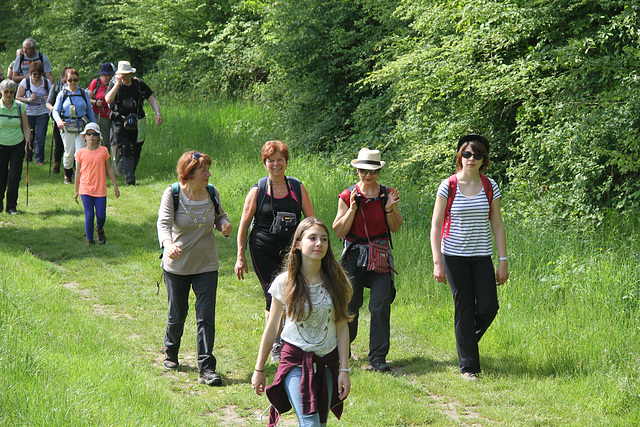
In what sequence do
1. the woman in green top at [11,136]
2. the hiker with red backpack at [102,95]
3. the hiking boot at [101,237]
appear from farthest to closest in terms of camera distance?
1. the hiker with red backpack at [102,95]
2. the woman in green top at [11,136]
3. the hiking boot at [101,237]

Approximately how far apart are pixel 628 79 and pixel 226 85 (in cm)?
1418

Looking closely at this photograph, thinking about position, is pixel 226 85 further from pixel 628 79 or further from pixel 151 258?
pixel 628 79

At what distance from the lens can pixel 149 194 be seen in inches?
533

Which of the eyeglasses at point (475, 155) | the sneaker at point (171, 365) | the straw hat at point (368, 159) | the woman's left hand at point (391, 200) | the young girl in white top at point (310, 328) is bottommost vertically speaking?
the sneaker at point (171, 365)

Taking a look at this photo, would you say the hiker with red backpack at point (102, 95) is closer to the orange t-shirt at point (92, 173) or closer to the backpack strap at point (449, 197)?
the orange t-shirt at point (92, 173)

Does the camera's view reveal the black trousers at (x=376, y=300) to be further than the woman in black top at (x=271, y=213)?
Yes

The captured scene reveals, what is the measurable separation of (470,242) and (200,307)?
2.39 m

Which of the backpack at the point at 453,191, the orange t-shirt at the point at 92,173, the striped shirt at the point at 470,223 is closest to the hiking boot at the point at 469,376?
the striped shirt at the point at 470,223

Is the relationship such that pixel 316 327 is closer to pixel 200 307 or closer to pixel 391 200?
pixel 200 307

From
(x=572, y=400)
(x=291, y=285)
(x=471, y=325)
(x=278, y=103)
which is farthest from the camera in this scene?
(x=278, y=103)

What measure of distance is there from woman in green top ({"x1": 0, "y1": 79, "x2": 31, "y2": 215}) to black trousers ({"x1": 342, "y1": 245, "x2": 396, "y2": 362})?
7096 mm

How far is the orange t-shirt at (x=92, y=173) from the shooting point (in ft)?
33.0

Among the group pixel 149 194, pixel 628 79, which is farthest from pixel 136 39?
pixel 628 79

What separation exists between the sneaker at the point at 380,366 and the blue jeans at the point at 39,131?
10895 mm
